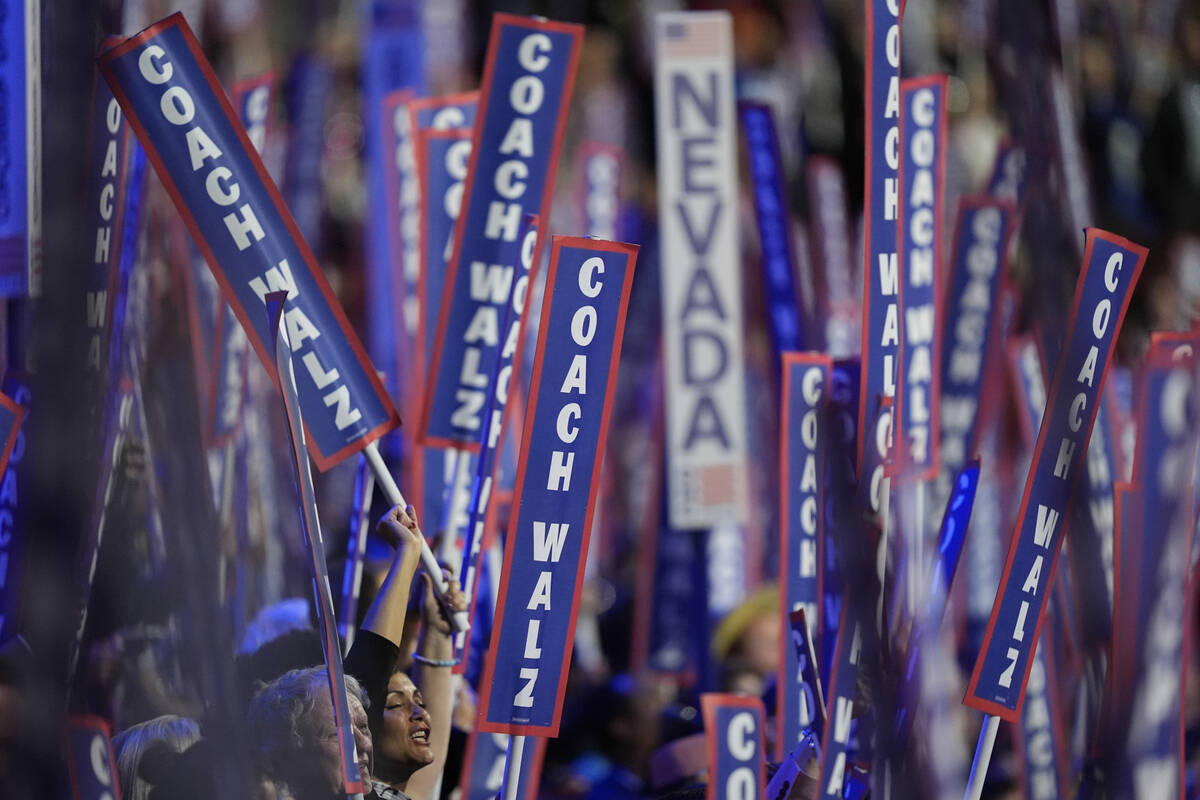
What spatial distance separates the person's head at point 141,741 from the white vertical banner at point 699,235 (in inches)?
71.1

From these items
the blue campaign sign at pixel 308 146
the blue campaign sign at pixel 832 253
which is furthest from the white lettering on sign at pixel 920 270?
the blue campaign sign at pixel 308 146

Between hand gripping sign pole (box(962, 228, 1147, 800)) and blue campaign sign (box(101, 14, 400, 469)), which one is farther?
hand gripping sign pole (box(962, 228, 1147, 800))

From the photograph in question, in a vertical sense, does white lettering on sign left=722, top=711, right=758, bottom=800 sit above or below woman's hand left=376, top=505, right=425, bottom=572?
below

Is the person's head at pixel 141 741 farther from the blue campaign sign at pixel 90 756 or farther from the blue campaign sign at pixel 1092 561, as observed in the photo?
the blue campaign sign at pixel 1092 561

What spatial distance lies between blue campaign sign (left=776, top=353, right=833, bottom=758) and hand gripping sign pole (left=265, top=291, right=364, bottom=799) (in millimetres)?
882

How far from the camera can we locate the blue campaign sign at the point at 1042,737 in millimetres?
3023

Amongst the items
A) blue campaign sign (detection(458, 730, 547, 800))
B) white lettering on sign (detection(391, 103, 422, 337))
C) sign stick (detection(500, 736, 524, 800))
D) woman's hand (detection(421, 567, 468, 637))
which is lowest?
blue campaign sign (detection(458, 730, 547, 800))

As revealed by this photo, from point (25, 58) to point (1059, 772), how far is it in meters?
2.30

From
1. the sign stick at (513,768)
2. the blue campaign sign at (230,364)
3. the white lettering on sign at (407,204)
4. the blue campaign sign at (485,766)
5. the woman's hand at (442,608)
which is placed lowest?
the blue campaign sign at (485,766)

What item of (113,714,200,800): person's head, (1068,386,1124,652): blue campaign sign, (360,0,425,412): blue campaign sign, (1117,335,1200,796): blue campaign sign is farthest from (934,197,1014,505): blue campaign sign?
(113,714,200,800): person's head

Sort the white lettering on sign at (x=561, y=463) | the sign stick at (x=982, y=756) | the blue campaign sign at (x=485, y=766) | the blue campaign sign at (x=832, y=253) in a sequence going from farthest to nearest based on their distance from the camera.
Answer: the blue campaign sign at (x=832, y=253), the blue campaign sign at (x=485, y=766), the sign stick at (x=982, y=756), the white lettering on sign at (x=561, y=463)

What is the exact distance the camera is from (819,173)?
589cm

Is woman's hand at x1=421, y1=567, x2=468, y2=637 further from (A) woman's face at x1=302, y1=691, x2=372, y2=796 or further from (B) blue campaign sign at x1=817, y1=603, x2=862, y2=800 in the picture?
(B) blue campaign sign at x1=817, y1=603, x2=862, y2=800

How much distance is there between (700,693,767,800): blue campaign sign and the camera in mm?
2488
